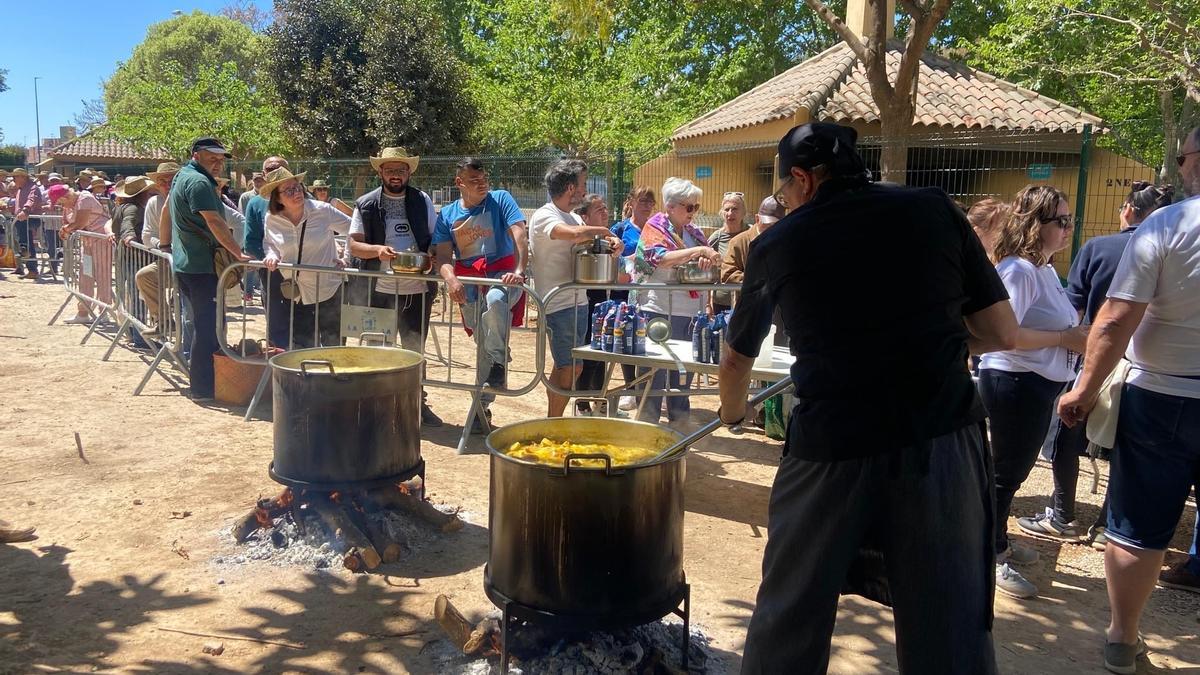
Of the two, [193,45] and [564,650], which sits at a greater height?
[193,45]

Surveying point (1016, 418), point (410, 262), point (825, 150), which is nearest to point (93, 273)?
point (410, 262)

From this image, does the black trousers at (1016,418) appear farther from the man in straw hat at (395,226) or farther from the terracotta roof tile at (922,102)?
the terracotta roof tile at (922,102)

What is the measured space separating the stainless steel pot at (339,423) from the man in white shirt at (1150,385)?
10.6ft

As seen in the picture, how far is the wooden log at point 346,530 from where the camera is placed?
453 centimetres

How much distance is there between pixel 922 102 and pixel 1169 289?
1461 cm

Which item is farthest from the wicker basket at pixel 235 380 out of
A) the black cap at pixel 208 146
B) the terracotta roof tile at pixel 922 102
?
the terracotta roof tile at pixel 922 102

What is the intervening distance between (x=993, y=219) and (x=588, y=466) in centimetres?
315

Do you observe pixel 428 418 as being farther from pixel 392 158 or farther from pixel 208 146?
pixel 208 146

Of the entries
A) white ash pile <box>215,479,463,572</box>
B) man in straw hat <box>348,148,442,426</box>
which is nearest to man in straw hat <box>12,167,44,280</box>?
man in straw hat <box>348,148,442,426</box>

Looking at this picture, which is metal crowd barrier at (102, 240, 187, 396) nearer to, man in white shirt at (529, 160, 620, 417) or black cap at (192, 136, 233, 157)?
black cap at (192, 136, 233, 157)

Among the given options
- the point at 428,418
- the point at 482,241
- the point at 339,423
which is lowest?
the point at 428,418

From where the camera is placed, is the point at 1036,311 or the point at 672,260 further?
the point at 672,260

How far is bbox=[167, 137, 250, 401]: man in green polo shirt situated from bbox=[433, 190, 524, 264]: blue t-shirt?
1.91 m

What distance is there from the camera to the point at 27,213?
700 inches
